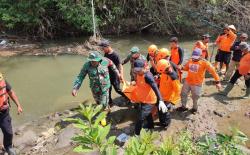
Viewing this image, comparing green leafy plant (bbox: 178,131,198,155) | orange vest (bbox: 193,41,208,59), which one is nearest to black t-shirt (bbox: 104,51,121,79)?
green leafy plant (bbox: 178,131,198,155)

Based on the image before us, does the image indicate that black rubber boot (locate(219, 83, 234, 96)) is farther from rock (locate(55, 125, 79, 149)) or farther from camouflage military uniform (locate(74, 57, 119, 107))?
rock (locate(55, 125, 79, 149))

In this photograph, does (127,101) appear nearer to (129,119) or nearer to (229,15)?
(129,119)

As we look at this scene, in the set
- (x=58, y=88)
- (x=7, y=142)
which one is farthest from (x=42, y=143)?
(x=58, y=88)

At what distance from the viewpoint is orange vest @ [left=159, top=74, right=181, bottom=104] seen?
6.29 m

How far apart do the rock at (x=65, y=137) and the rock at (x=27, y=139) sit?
540 millimetres

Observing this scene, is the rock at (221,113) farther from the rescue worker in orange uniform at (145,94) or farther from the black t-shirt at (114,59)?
the black t-shirt at (114,59)

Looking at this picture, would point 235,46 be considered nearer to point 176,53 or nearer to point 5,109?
point 176,53

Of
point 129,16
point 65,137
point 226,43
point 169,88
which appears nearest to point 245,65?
point 226,43

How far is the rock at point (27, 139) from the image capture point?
21.5 feet

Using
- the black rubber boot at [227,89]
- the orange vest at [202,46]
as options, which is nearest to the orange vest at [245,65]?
the black rubber boot at [227,89]

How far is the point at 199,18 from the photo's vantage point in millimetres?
13742

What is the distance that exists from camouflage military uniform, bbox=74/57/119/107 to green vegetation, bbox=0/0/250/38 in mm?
6375

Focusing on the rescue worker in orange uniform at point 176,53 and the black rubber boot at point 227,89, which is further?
the black rubber boot at point 227,89

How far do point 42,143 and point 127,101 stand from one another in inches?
84.6
